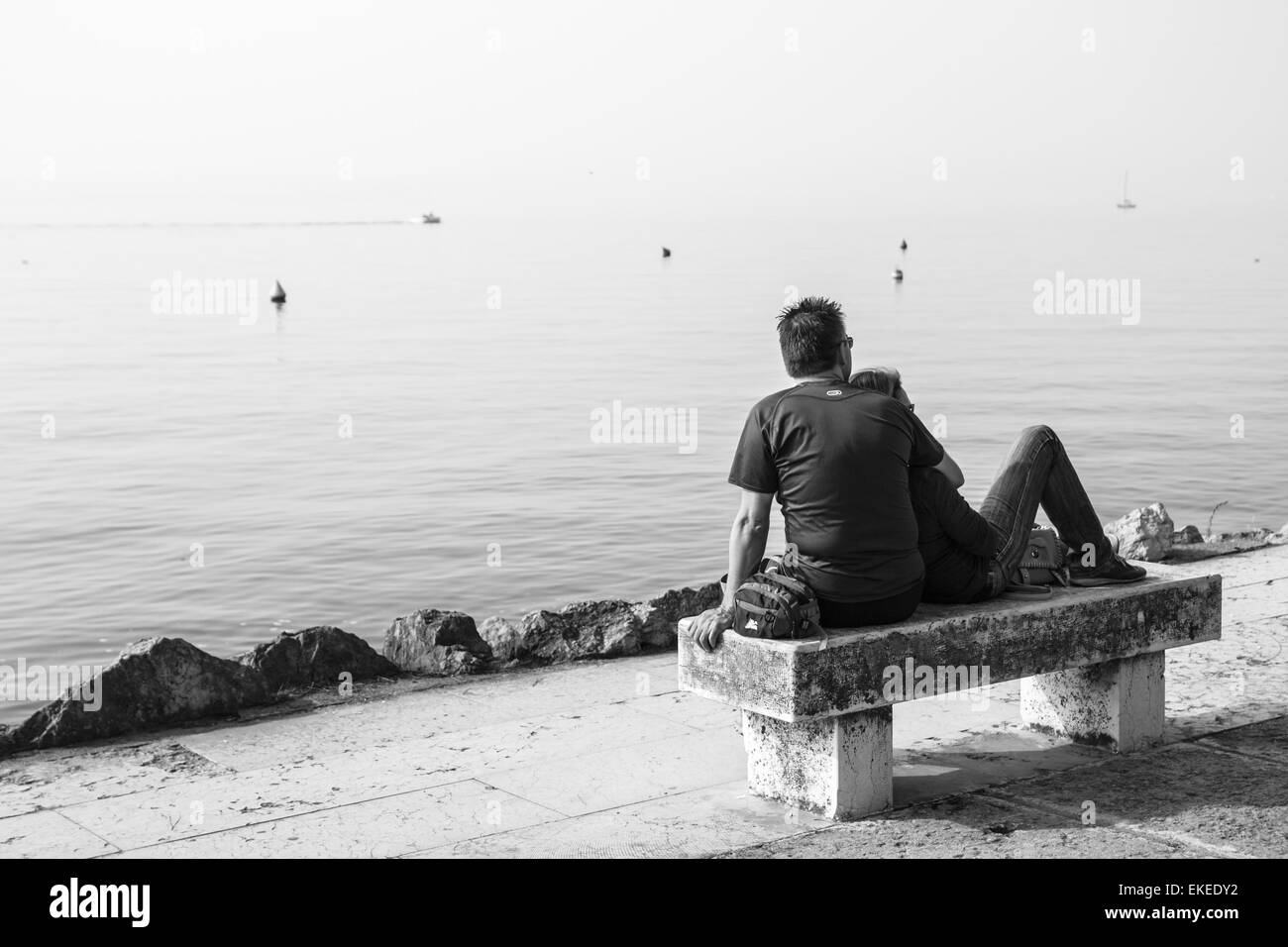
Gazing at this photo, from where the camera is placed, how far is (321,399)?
31.2 metres

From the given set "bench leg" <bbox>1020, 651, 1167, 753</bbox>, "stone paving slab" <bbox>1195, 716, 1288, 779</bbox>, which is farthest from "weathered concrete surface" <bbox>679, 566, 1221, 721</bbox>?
"stone paving slab" <bbox>1195, 716, 1288, 779</bbox>

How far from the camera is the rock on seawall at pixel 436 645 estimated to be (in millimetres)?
8633

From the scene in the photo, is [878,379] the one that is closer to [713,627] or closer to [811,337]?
[811,337]

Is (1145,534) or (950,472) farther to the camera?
(1145,534)

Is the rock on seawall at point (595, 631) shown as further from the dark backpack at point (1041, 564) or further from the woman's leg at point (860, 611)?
the woman's leg at point (860, 611)

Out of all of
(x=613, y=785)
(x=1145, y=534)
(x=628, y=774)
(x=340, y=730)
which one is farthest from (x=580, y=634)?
(x=1145, y=534)

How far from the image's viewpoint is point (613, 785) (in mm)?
6105

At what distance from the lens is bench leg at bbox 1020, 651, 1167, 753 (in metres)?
6.37

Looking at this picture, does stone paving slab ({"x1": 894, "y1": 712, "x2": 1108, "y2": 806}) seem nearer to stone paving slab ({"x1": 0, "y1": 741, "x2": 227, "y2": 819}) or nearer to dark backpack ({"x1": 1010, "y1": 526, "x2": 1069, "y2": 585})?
dark backpack ({"x1": 1010, "y1": 526, "x2": 1069, "y2": 585})

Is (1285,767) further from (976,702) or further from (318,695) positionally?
(318,695)

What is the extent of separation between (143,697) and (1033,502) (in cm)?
424

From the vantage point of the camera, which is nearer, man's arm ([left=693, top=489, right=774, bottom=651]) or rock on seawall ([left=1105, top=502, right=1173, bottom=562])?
man's arm ([left=693, top=489, right=774, bottom=651])
